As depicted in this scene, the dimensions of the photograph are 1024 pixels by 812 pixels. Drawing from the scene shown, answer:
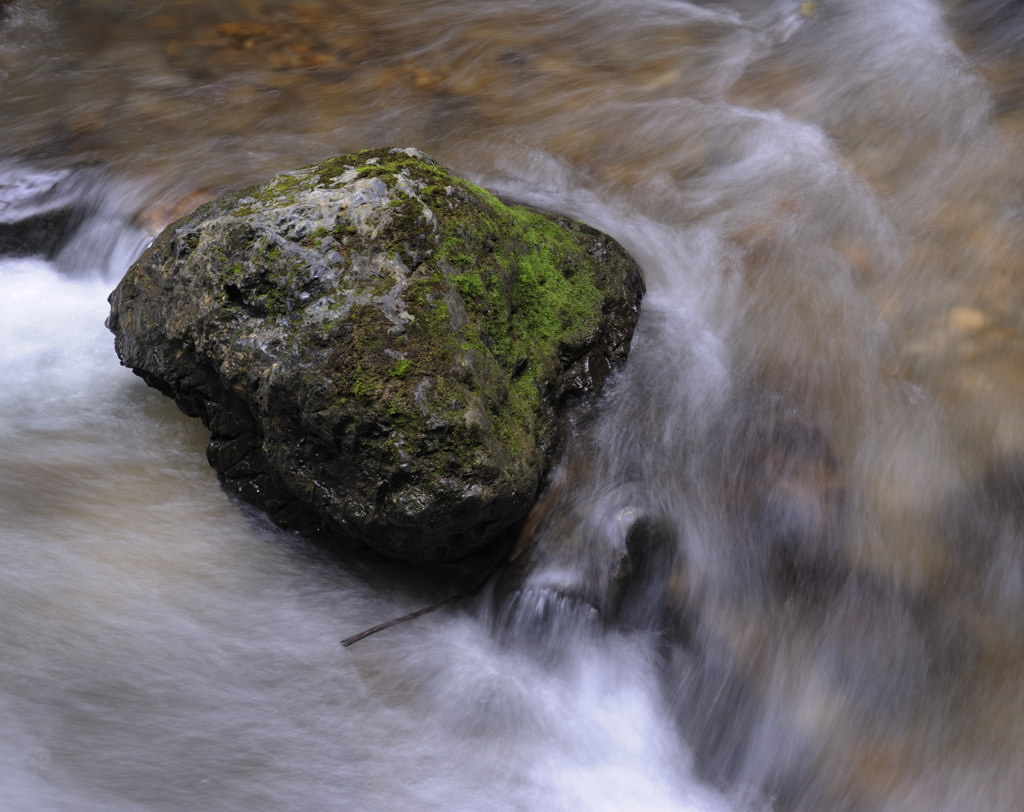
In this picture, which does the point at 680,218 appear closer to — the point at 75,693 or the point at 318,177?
the point at 318,177

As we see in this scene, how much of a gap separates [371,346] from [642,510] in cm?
136

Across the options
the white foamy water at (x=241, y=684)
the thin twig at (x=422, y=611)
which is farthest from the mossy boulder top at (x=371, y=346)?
the white foamy water at (x=241, y=684)

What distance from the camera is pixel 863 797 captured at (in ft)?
11.4

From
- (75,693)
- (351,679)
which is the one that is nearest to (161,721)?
(75,693)

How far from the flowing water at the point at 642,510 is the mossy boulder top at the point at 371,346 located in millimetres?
330

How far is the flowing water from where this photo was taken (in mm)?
3479

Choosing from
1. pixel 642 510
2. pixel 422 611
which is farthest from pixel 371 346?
pixel 642 510

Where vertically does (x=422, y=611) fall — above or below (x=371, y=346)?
below

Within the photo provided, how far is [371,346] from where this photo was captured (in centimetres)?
361

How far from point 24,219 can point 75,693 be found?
3615 millimetres

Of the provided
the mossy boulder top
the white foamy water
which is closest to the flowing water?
the white foamy water

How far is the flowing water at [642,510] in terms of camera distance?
348 cm

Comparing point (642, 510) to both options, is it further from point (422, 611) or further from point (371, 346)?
point (371, 346)

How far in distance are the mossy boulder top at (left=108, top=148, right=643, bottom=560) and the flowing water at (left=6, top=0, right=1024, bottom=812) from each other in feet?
1.08
